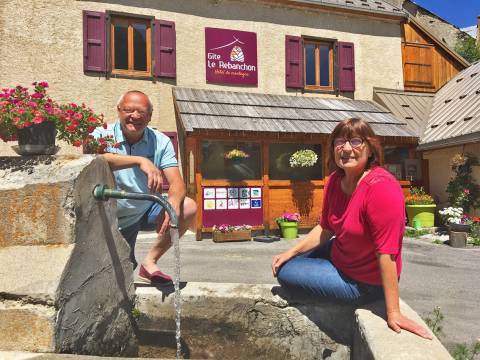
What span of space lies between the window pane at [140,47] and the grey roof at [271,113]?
3.70 feet

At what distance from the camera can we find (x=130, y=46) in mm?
9609

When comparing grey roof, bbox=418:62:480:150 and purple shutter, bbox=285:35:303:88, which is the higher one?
purple shutter, bbox=285:35:303:88

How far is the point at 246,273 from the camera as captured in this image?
17.4ft

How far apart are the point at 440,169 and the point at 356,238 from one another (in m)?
9.86

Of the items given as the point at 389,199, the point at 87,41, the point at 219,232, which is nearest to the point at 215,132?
the point at 219,232

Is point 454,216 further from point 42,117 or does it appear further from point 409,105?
point 42,117

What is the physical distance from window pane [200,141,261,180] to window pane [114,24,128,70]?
2.99 meters

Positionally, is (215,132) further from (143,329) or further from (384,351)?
(384,351)

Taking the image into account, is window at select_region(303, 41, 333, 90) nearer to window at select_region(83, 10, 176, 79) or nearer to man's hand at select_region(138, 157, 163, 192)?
window at select_region(83, 10, 176, 79)

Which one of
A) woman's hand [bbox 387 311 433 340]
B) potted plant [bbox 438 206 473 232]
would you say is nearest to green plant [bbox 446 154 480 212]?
potted plant [bbox 438 206 473 232]

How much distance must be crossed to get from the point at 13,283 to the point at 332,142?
165 cm

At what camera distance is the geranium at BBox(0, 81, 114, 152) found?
81.4 inches

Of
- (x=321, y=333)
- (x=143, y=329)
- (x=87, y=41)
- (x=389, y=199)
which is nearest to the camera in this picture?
(x=389, y=199)

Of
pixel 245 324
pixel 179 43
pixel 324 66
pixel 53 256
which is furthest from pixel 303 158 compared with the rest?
pixel 53 256
